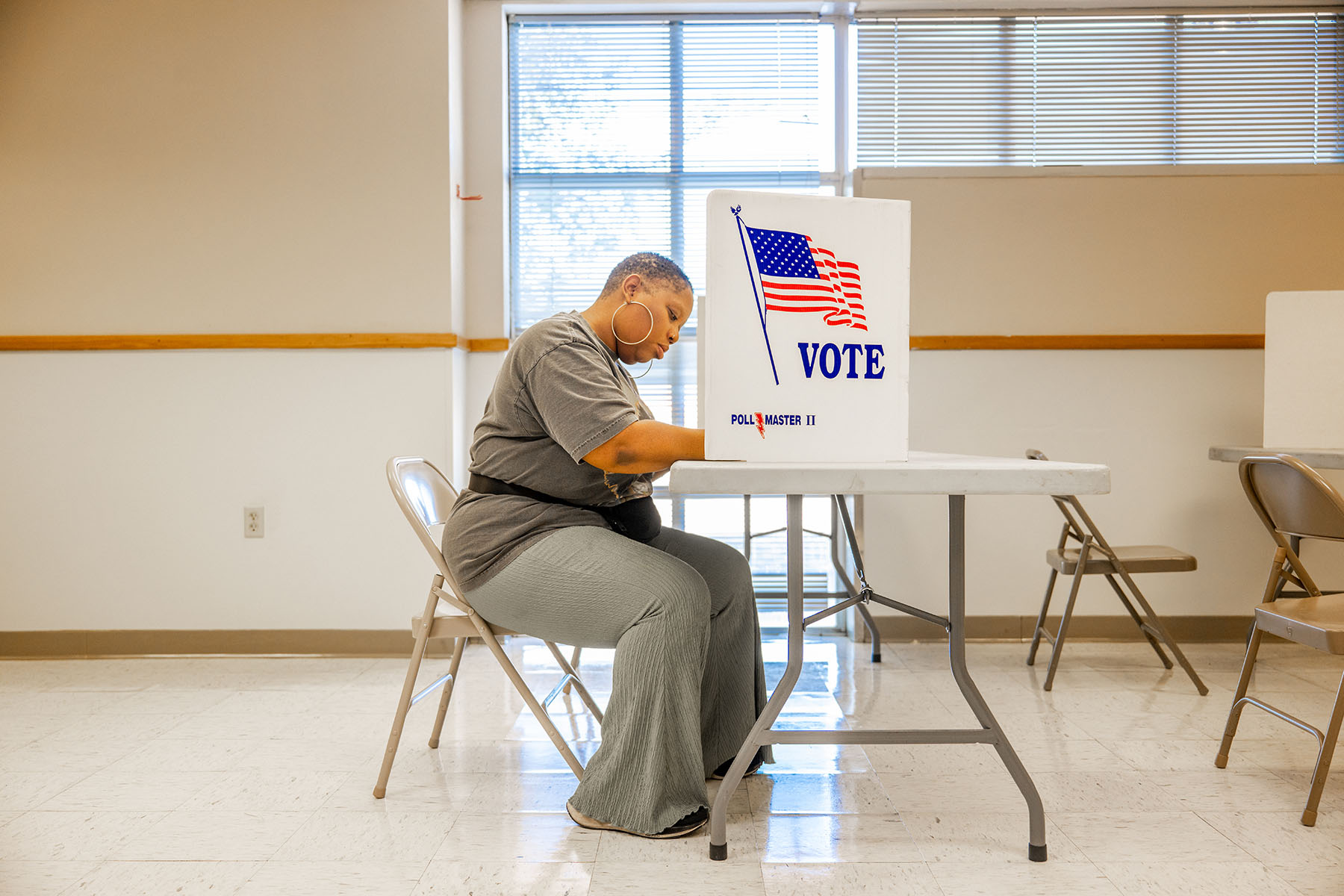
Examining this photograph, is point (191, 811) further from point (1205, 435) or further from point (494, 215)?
point (1205, 435)

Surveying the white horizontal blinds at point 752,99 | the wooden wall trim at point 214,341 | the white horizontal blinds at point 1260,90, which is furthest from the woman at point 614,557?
the white horizontal blinds at point 1260,90

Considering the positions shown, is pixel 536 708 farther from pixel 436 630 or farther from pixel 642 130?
pixel 642 130

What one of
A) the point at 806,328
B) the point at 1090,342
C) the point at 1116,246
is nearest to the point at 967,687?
the point at 806,328

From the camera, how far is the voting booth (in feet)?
5.16

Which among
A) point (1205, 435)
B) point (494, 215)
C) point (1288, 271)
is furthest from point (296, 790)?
point (1288, 271)

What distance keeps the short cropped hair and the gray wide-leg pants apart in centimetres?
51

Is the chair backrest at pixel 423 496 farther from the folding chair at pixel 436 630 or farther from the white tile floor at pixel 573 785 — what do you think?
the white tile floor at pixel 573 785

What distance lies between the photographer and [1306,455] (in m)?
2.55

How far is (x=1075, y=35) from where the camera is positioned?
3.69m

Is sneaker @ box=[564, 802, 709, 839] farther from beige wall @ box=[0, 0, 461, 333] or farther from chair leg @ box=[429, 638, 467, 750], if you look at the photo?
beige wall @ box=[0, 0, 461, 333]

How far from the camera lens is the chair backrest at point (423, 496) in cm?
200

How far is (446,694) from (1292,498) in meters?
1.92

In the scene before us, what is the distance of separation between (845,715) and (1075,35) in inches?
110

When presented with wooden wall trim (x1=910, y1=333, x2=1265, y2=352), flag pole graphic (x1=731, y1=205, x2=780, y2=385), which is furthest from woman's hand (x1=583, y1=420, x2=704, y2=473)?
wooden wall trim (x1=910, y1=333, x2=1265, y2=352)
